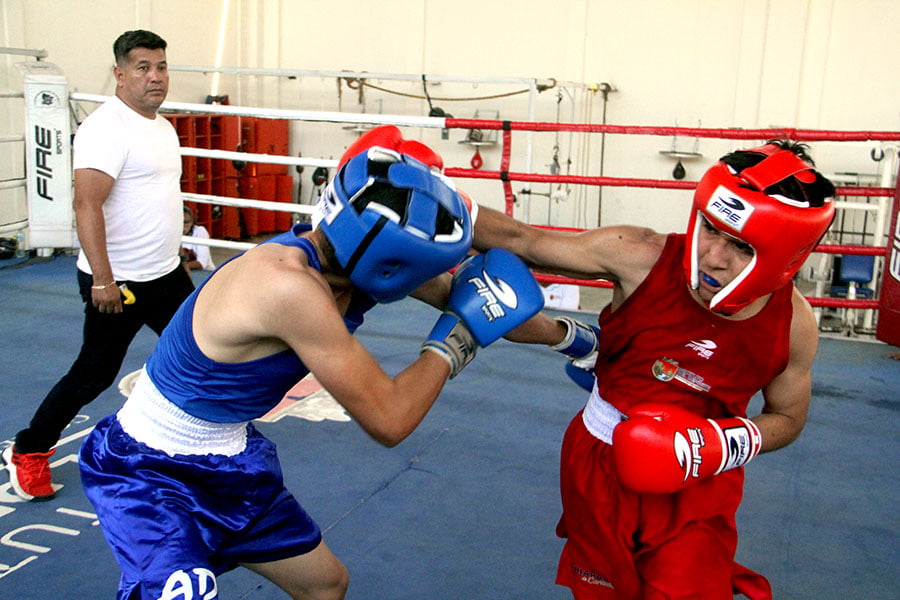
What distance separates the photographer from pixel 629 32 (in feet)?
27.2

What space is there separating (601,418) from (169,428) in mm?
862

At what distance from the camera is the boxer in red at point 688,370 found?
1.54 m

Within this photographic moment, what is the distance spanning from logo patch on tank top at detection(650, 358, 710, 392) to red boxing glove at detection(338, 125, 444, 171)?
0.61 meters

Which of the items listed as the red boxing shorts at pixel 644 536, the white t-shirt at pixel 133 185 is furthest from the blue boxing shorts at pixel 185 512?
the white t-shirt at pixel 133 185

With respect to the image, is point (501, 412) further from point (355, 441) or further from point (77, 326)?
point (77, 326)

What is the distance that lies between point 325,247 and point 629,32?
741 centimetres

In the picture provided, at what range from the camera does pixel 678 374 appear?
175cm

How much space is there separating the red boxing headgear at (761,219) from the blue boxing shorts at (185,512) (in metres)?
0.91

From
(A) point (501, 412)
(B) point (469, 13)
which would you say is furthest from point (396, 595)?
(B) point (469, 13)

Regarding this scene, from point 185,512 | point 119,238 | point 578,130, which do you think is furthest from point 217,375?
point 578,130

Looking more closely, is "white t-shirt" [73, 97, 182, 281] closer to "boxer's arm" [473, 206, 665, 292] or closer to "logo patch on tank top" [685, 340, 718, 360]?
"boxer's arm" [473, 206, 665, 292]

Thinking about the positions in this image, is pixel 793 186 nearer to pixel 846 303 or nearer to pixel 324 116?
pixel 846 303

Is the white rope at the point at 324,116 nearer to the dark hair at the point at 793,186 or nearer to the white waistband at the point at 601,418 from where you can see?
the white waistband at the point at 601,418

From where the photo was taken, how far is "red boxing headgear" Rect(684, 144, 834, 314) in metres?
1.50
